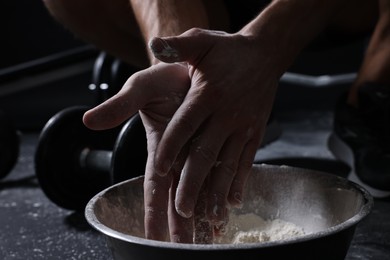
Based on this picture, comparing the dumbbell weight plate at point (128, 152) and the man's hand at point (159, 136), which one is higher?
the man's hand at point (159, 136)

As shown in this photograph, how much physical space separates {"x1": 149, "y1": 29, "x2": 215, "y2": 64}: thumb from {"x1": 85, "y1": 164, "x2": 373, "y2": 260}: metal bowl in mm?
183

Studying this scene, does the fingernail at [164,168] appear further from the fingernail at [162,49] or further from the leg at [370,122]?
the leg at [370,122]

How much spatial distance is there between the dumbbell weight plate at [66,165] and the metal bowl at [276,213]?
322 millimetres

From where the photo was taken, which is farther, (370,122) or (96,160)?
(370,122)

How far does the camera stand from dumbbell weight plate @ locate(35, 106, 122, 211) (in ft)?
Answer: 3.56

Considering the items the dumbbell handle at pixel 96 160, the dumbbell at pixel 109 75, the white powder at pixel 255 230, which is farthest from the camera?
the dumbbell at pixel 109 75

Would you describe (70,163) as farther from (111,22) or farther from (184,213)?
(184,213)

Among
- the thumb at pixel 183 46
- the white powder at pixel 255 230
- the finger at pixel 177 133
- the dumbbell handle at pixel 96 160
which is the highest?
the thumb at pixel 183 46

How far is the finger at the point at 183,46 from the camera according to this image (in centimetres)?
66

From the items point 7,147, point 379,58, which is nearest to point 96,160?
point 7,147

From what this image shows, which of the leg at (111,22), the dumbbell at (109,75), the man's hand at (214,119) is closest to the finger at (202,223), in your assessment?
the man's hand at (214,119)

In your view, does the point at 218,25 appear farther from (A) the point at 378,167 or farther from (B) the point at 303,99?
(B) the point at 303,99

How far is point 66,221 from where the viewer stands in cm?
106

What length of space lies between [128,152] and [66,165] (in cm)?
18
